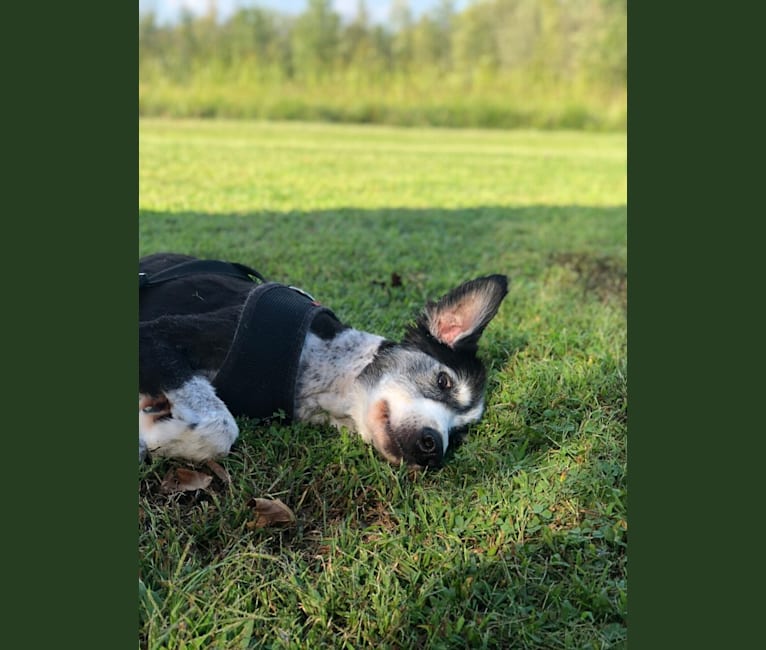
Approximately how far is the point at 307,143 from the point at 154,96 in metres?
4.47

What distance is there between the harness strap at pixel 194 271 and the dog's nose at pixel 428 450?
1530 millimetres

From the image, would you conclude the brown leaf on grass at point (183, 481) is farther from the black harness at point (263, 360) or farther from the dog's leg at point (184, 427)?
the black harness at point (263, 360)

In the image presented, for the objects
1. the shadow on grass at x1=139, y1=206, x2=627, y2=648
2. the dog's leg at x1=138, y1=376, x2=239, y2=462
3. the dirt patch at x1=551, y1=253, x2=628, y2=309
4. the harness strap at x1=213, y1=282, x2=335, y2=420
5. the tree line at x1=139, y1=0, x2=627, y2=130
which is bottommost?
the shadow on grass at x1=139, y1=206, x2=627, y2=648

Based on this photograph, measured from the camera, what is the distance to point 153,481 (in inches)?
105

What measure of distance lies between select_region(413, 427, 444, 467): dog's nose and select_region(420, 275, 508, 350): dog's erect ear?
620 mm

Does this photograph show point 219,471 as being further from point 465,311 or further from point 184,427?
point 465,311

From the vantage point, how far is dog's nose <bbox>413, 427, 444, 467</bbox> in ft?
9.52

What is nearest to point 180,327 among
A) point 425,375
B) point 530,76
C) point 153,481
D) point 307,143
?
point 153,481

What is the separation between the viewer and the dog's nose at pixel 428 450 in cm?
290

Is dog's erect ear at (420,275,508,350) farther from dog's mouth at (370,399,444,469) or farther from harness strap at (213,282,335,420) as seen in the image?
harness strap at (213,282,335,420)

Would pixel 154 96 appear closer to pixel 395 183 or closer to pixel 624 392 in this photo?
pixel 395 183

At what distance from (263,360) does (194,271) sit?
96cm

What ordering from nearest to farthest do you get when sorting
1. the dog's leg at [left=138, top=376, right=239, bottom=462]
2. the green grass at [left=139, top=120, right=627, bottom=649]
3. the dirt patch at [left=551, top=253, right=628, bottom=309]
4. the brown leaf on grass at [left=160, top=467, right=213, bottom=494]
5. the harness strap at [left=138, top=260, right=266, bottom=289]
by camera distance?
the green grass at [left=139, top=120, right=627, bottom=649], the brown leaf on grass at [left=160, top=467, right=213, bottom=494], the dog's leg at [left=138, top=376, right=239, bottom=462], the harness strap at [left=138, top=260, right=266, bottom=289], the dirt patch at [left=551, top=253, right=628, bottom=309]

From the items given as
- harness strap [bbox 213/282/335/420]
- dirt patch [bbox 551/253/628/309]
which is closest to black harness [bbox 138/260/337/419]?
harness strap [bbox 213/282/335/420]
